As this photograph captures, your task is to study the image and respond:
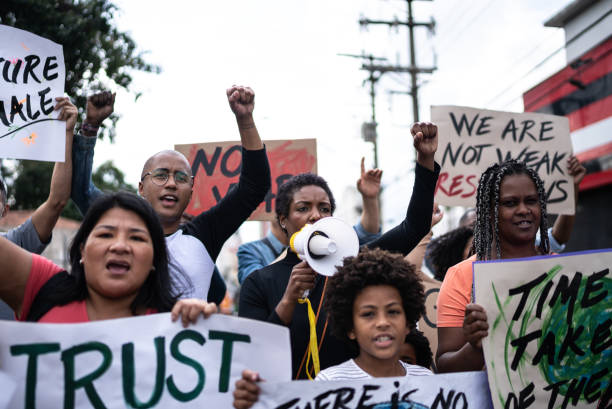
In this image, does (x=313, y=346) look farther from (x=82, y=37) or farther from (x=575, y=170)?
(x=82, y=37)

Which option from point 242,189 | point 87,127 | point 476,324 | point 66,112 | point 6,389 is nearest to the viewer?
point 6,389

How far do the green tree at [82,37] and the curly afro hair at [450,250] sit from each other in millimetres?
3703

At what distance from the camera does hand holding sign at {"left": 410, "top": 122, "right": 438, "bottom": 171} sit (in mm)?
2799

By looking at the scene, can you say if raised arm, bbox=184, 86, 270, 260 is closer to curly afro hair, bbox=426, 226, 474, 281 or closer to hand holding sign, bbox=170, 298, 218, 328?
hand holding sign, bbox=170, 298, 218, 328

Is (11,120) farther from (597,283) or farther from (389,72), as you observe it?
(389,72)

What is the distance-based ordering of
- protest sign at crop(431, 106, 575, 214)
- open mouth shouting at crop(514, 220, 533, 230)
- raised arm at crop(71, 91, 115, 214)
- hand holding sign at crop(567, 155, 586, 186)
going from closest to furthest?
open mouth shouting at crop(514, 220, 533, 230), raised arm at crop(71, 91, 115, 214), hand holding sign at crop(567, 155, 586, 186), protest sign at crop(431, 106, 575, 214)

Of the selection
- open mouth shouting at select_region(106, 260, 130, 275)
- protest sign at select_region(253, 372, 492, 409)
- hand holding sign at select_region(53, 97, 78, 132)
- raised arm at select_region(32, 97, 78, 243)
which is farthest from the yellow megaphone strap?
hand holding sign at select_region(53, 97, 78, 132)

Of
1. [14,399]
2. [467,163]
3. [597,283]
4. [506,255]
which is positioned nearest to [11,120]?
[14,399]

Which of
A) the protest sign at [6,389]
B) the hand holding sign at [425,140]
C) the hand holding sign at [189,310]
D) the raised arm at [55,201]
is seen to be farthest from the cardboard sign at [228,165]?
the protest sign at [6,389]

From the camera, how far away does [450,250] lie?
4.23m

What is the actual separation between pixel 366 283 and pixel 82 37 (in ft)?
16.5

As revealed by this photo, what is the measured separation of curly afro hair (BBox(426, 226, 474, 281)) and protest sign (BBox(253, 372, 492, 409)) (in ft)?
6.55

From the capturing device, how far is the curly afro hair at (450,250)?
4.20 meters

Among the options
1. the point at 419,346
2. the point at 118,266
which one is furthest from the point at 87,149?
the point at 419,346
